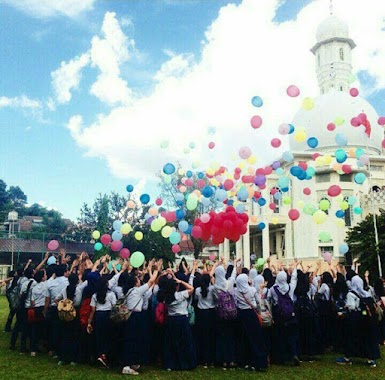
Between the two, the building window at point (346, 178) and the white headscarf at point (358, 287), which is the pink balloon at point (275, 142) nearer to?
the white headscarf at point (358, 287)

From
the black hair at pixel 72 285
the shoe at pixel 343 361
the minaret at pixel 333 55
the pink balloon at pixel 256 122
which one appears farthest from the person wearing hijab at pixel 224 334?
the minaret at pixel 333 55

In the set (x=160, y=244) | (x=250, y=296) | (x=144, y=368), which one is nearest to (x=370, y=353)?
(x=250, y=296)

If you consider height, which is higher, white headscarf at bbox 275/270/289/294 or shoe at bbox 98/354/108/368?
white headscarf at bbox 275/270/289/294

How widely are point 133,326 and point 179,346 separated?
0.82 metres

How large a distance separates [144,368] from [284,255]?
76.9ft

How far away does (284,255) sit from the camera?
28.9m

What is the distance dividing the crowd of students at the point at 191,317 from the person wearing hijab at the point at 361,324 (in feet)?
0.05

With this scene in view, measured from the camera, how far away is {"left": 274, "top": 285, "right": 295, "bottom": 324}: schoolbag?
6855mm

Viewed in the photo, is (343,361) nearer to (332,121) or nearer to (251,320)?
(251,320)

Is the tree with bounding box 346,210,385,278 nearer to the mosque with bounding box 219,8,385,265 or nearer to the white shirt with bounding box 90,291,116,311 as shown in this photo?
the mosque with bounding box 219,8,385,265

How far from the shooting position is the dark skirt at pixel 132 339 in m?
6.39

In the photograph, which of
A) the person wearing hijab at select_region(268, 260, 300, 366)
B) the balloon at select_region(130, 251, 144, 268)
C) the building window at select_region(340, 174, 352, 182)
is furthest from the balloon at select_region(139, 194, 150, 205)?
the building window at select_region(340, 174, 352, 182)

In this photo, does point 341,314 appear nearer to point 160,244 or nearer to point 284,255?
point 160,244

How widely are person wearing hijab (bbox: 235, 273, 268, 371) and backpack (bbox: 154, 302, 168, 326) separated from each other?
1.21 meters
